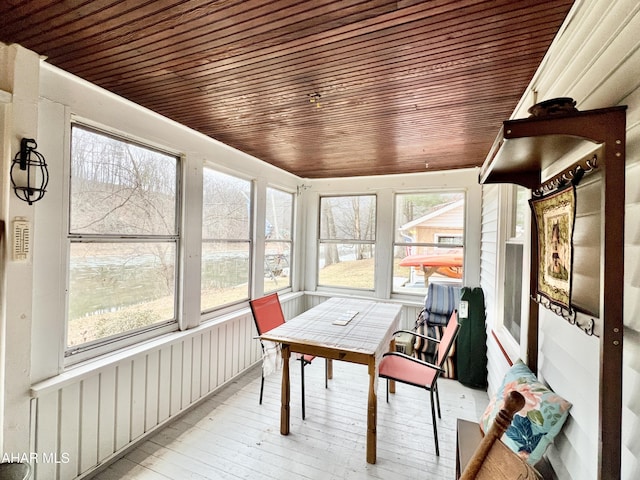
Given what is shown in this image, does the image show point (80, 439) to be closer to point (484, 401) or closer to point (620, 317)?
point (620, 317)

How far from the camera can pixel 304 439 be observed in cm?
233

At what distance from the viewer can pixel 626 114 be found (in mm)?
886

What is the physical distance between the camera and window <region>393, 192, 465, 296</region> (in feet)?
13.8

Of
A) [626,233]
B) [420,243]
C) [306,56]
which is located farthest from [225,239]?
[626,233]

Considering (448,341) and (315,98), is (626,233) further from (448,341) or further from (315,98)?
(315,98)

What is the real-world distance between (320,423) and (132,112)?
9.63 ft

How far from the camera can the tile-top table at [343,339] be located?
211cm

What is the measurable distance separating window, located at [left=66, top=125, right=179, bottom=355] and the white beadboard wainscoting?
0.23 meters

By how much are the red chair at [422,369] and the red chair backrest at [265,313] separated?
3.64 ft

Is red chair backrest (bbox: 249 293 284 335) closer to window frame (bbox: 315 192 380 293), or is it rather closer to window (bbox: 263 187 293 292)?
window (bbox: 263 187 293 292)

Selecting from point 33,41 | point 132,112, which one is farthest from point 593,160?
point 132,112

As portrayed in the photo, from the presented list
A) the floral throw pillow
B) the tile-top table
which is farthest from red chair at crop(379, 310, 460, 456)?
the floral throw pillow

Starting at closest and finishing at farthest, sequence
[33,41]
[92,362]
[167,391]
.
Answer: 1. [33,41]
2. [92,362]
3. [167,391]

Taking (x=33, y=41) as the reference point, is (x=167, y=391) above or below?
below
